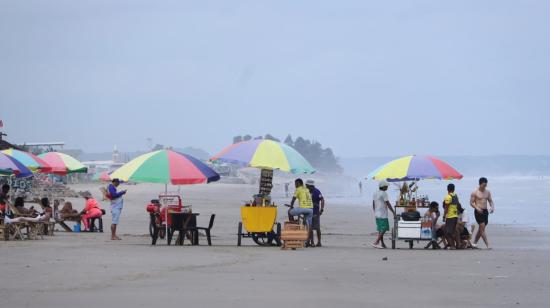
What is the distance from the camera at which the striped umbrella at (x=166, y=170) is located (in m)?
17.4

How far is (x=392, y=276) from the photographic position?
1264 centimetres

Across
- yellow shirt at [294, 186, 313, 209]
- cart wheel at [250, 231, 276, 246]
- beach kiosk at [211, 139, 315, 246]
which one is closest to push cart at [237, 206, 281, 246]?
beach kiosk at [211, 139, 315, 246]

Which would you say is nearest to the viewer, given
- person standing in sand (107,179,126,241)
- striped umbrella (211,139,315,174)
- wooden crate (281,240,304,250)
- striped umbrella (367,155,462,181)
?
wooden crate (281,240,304,250)

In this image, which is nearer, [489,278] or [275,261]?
[489,278]

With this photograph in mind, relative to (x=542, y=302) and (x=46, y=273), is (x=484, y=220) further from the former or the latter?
(x=46, y=273)

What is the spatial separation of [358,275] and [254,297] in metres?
2.85

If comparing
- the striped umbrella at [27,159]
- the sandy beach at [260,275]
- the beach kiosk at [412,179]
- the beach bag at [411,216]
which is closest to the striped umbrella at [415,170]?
the beach kiosk at [412,179]

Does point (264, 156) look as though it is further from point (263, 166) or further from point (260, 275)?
point (260, 275)

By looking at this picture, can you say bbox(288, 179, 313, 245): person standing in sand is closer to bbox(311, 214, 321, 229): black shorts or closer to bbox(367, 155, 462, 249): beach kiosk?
bbox(311, 214, 321, 229): black shorts

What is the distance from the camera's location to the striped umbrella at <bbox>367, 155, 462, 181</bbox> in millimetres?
18766

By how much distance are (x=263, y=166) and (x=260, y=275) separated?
553 cm

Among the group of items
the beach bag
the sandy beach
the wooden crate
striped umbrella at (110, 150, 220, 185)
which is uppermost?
striped umbrella at (110, 150, 220, 185)

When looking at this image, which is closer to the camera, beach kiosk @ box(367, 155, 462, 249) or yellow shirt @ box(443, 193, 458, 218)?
yellow shirt @ box(443, 193, 458, 218)

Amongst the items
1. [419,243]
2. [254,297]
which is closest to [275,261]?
[254,297]
